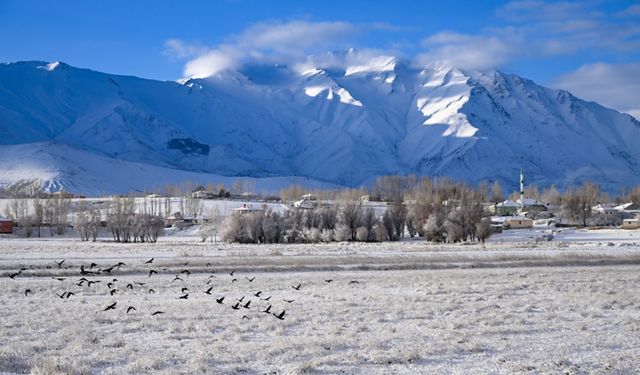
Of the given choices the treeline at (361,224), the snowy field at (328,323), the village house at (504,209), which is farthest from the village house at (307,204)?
the snowy field at (328,323)

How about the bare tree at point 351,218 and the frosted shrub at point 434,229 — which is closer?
the frosted shrub at point 434,229

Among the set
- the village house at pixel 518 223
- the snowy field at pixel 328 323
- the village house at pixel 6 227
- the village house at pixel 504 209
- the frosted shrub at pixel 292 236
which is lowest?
the snowy field at pixel 328 323

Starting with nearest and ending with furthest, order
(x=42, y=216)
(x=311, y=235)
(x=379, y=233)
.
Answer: (x=311, y=235) → (x=379, y=233) → (x=42, y=216)

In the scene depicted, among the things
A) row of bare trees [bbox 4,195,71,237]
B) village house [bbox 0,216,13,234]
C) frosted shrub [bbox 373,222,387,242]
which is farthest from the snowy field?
row of bare trees [bbox 4,195,71,237]

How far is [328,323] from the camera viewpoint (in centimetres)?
2025

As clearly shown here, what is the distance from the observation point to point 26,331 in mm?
18766

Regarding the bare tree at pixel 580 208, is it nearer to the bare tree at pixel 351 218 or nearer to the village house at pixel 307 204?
the village house at pixel 307 204

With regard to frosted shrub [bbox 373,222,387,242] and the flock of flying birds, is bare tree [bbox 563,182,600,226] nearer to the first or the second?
frosted shrub [bbox 373,222,387,242]

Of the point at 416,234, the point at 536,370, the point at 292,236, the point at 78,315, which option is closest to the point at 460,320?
the point at 536,370

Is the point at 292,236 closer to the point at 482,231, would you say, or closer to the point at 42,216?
the point at 482,231

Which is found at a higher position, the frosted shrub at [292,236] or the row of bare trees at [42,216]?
the row of bare trees at [42,216]

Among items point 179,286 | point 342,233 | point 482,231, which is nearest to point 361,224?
point 342,233

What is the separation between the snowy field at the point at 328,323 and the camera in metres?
15.1

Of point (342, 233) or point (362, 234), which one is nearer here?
point (362, 234)
